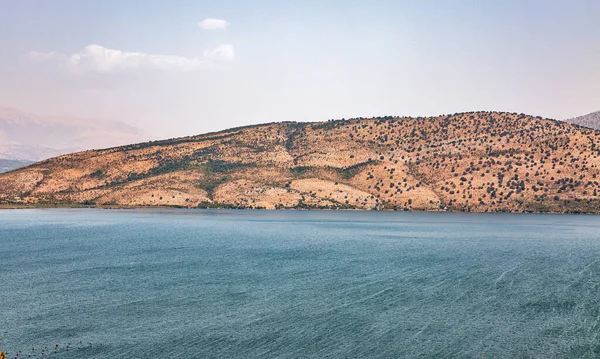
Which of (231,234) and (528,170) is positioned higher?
(528,170)

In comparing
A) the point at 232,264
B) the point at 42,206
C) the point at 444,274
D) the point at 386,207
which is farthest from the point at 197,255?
the point at 42,206

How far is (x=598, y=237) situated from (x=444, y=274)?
60845mm

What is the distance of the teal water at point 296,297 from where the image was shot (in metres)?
37.9

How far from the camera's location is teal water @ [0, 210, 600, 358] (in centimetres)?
3788

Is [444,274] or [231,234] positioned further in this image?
[231,234]

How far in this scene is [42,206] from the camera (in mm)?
190875

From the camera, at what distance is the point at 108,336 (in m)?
38.5

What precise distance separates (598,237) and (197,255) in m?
84.5

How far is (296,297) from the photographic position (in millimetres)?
51719

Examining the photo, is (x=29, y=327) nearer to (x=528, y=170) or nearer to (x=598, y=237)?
(x=598, y=237)

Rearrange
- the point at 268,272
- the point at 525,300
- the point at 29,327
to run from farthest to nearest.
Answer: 1. the point at 268,272
2. the point at 525,300
3. the point at 29,327

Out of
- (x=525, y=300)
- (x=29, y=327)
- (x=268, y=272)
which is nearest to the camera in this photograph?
(x=29, y=327)

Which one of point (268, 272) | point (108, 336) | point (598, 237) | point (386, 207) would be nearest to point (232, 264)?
point (268, 272)

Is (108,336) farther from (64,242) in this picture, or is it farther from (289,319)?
(64,242)
